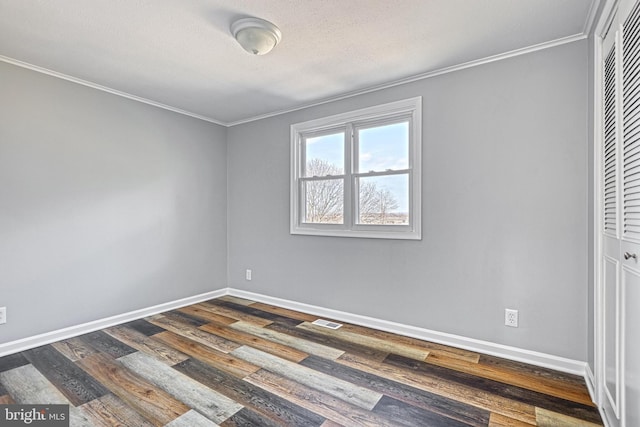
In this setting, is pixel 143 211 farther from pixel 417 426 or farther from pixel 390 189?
pixel 417 426

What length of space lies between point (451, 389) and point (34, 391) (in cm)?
267

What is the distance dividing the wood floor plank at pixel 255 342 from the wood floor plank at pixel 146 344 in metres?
0.44

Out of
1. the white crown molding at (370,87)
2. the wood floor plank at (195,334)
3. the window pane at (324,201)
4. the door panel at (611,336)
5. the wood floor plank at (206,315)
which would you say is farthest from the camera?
the window pane at (324,201)

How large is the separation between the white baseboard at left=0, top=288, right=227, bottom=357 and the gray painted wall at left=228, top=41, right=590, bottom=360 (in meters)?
1.80

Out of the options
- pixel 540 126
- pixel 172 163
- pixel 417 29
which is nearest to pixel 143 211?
pixel 172 163

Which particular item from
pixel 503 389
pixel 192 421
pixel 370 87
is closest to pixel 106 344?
pixel 192 421

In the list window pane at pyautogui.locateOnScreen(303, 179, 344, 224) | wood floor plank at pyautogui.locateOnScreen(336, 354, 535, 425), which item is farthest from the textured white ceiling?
wood floor plank at pyautogui.locateOnScreen(336, 354, 535, 425)

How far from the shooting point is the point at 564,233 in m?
2.25

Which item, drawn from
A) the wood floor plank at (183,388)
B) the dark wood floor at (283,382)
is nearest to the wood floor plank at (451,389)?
the dark wood floor at (283,382)

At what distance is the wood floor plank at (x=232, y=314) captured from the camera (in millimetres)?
3314

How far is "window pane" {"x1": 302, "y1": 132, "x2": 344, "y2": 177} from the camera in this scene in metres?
3.46

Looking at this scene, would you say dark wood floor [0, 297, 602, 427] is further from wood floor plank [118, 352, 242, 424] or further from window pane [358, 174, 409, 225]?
window pane [358, 174, 409, 225]

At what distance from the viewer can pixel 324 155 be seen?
3.58 m

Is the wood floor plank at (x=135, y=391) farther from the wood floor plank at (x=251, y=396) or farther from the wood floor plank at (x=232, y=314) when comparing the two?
the wood floor plank at (x=232, y=314)
